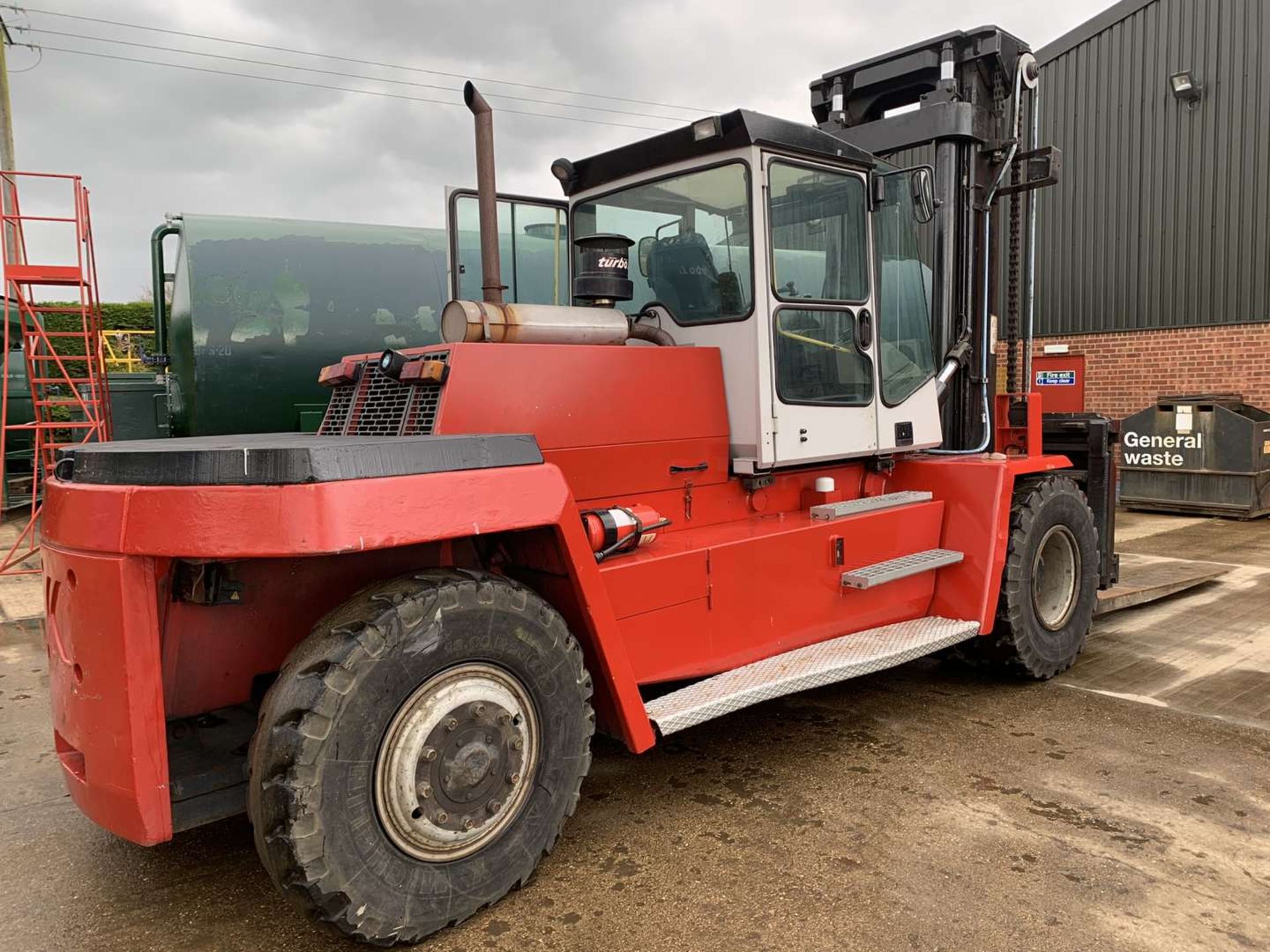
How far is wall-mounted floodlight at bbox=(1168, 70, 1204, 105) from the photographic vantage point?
1292cm

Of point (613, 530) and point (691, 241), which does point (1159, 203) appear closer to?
point (691, 241)

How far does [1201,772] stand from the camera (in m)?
3.90

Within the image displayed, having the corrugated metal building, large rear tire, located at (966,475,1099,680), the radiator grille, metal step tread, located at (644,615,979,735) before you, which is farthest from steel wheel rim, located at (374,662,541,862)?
the corrugated metal building

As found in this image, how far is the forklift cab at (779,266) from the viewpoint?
13.0ft

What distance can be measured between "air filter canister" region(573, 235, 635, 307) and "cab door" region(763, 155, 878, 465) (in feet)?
2.07

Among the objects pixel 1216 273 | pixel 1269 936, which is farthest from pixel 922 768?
pixel 1216 273

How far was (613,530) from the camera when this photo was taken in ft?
11.1

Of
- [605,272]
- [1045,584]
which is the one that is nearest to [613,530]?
[605,272]

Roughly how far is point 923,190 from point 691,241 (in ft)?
4.23

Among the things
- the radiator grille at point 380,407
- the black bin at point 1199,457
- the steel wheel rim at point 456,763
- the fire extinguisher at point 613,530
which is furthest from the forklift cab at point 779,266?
the black bin at point 1199,457

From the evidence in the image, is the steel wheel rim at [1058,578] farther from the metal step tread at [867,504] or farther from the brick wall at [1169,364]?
the brick wall at [1169,364]

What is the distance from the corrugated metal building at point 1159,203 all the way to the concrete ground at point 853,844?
9.94 meters

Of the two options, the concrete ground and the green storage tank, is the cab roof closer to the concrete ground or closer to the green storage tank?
the concrete ground

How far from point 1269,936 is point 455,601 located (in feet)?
8.45
